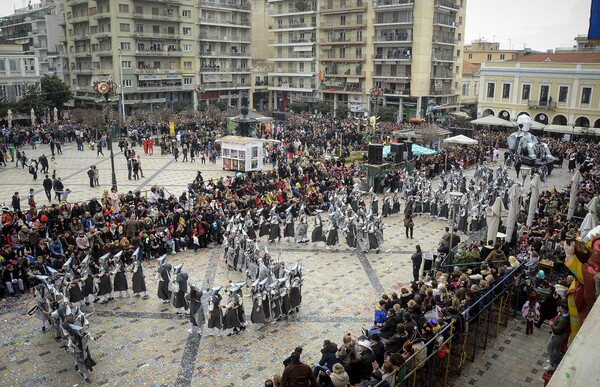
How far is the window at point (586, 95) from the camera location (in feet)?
154

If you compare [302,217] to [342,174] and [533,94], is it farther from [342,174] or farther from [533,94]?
[533,94]

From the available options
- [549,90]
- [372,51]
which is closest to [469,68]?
[372,51]

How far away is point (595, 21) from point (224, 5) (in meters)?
61.8

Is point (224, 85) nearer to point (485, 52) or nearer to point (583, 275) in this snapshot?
point (485, 52)

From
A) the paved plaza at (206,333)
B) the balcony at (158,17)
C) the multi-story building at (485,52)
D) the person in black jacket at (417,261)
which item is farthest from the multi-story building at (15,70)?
the multi-story building at (485,52)

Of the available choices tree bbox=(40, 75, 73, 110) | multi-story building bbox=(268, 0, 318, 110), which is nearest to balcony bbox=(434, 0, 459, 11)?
multi-story building bbox=(268, 0, 318, 110)

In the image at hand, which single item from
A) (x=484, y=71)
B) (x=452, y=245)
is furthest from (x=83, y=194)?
(x=484, y=71)

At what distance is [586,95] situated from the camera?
155 feet

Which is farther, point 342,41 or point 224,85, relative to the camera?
point 224,85

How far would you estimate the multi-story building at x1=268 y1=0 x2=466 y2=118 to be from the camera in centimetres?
5934

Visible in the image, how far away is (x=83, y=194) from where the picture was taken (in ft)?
85.6

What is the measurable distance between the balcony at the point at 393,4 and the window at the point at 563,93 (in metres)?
19.4

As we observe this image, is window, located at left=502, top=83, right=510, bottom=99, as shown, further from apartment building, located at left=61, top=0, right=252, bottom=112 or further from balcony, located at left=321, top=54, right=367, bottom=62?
apartment building, located at left=61, top=0, right=252, bottom=112

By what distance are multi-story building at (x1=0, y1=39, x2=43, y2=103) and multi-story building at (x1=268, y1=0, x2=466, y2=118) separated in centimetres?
3296
